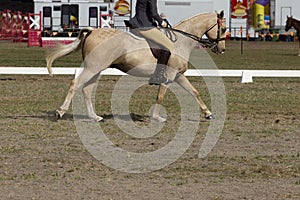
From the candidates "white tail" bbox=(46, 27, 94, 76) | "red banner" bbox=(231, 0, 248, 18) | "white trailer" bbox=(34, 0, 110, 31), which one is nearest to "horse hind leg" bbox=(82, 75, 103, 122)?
"white tail" bbox=(46, 27, 94, 76)

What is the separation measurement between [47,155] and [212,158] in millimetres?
2026

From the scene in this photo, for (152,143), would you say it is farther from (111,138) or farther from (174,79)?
(174,79)

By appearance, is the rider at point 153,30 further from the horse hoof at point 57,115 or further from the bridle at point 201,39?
the horse hoof at point 57,115

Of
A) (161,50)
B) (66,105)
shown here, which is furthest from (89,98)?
(161,50)

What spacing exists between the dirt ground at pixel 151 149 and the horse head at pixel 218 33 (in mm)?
1277

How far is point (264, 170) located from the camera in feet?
28.2

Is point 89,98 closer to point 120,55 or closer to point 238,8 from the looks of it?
point 120,55

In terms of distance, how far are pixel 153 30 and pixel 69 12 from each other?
47323 millimetres

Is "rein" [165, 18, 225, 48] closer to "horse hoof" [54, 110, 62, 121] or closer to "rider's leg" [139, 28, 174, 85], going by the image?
"rider's leg" [139, 28, 174, 85]

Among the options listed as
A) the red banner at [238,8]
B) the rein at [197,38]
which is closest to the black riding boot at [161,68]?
the rein at [197,38]

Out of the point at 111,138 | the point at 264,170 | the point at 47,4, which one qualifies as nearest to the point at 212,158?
the point at 264,170

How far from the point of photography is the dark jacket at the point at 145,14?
12.4 metres

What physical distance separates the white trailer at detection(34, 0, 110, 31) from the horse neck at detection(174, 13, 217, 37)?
1759 inches

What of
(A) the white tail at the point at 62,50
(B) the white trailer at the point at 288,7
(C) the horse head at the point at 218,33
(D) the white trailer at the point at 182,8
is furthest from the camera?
(B) the white trailer at the point at 288,7
